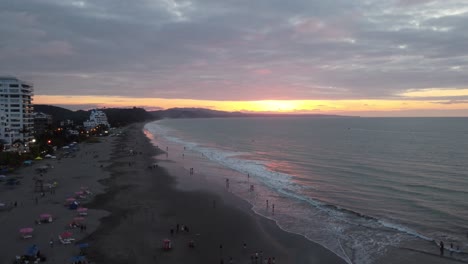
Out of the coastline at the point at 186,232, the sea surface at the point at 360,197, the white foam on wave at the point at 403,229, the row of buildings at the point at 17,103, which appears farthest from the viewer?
the row of buildings at the point at 17,103

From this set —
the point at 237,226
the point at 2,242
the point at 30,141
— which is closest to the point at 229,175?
the point at 237,226

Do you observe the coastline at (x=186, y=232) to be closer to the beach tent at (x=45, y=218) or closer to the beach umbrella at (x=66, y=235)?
the beach umbrella at (x=66, y=235)

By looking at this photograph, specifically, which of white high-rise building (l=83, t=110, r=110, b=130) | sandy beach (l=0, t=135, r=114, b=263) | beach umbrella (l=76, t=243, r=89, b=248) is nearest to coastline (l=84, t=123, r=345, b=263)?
beach umbrella (l=76, t=243, r=89, b=248)

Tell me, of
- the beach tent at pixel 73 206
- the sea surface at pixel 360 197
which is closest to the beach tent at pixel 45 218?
the beach tent at pixel 73 206

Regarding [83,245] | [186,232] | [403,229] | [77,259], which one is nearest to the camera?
[77,259]

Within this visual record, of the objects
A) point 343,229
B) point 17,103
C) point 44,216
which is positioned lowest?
point 343,229

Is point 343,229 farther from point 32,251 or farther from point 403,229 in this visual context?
point 32,251

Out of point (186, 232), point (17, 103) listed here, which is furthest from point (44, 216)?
point (17, 103)

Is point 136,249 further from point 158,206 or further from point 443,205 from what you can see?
point 443,205

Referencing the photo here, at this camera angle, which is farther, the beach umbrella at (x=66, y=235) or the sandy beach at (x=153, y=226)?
the beach umbrella at (x=66, y=235)
